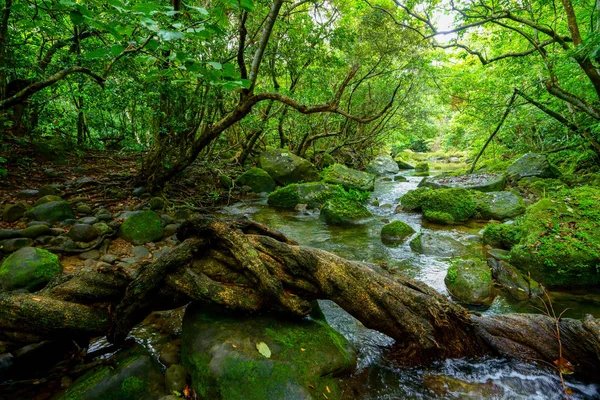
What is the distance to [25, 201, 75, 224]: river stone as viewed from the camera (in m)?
5.18

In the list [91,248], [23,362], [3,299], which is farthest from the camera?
[91,248]

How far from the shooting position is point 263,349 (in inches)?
93.3

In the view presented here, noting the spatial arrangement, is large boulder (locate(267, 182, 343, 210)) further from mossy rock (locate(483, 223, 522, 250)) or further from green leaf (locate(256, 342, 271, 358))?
green leaf (locate(256, 342, 271, 358))

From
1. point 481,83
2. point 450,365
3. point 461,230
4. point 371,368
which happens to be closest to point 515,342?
point 450,365

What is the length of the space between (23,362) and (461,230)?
8058 mm

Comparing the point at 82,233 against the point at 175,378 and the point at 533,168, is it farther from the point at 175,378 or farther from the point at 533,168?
the point at 533,168

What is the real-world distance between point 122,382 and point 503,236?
647cm

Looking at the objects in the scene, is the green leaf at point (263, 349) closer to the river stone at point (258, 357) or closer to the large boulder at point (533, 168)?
the river stone at point (258, 357)

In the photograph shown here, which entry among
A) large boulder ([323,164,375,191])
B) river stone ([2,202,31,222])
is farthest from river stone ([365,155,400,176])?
river stone ([2,202,31,222])

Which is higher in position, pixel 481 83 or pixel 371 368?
pixel 481 83

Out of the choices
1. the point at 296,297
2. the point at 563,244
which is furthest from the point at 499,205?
the point at 296,297

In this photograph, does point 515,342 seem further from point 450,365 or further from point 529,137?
point 529,137

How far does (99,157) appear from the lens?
32.1 feet

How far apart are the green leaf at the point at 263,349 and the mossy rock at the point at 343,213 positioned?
587 cm
